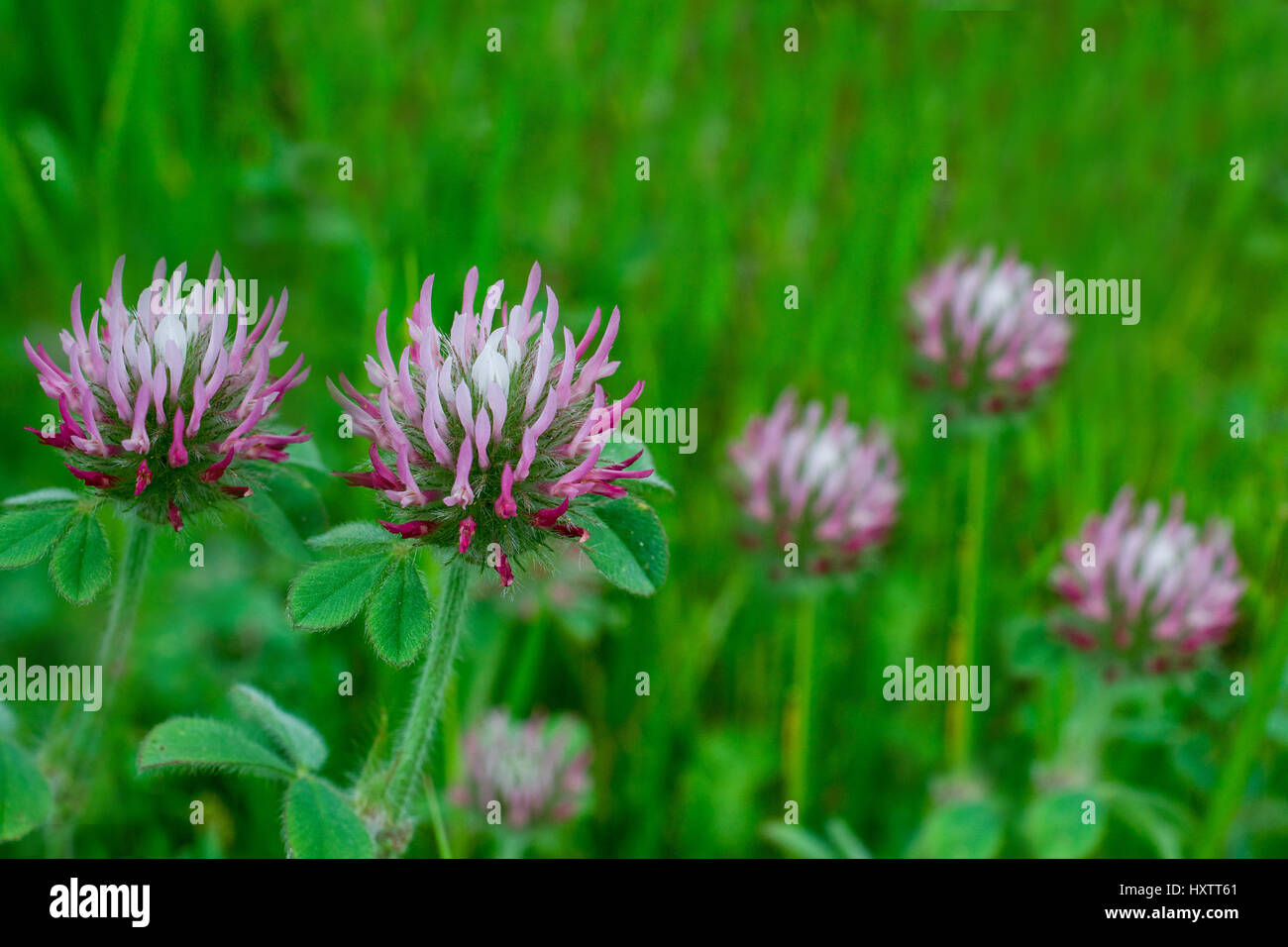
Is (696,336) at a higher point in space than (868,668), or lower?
higher

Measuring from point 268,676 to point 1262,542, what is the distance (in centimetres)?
187

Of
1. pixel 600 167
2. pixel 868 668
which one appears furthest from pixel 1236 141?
pixel 868 668

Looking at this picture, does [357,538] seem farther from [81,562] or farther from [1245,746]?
[1245,746]

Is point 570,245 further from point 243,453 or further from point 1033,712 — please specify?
point 243,453

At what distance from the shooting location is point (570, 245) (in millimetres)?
3178

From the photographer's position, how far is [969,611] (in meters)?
2.26

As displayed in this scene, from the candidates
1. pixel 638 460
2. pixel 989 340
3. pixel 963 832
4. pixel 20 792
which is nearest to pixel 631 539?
pixel 638 460

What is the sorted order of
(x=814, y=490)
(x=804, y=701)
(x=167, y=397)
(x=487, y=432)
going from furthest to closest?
(x=814, y=490), (x=804, y=701), (x=167, y=397), (x=487, y=432)

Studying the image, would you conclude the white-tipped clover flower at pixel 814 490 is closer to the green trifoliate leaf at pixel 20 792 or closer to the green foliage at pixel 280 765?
the green foliage at pixel 280 765

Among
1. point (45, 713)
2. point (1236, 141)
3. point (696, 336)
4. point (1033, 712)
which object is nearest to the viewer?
point (45, 713)

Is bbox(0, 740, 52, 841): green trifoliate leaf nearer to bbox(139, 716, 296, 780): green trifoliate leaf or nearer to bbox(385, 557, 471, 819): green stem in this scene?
bbox(139, 716, 296, 780): green trifoliate leaf

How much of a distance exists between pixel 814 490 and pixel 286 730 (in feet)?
4.14

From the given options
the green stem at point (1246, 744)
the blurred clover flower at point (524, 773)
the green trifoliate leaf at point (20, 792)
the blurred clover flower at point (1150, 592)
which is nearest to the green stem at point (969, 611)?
the blurred clover flower at point (1150, 592)

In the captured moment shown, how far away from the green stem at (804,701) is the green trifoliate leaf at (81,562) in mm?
1310
